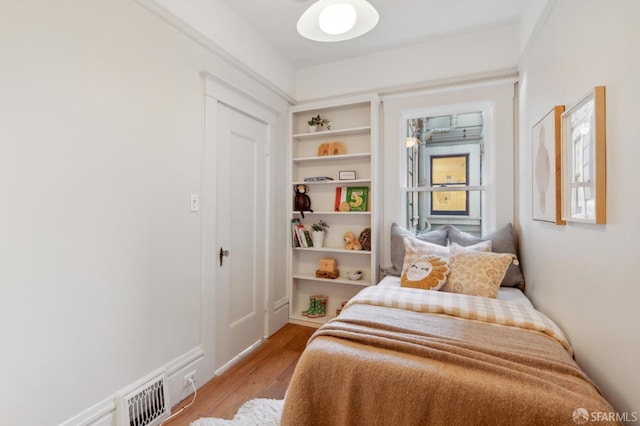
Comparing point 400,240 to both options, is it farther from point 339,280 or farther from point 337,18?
point 337,18

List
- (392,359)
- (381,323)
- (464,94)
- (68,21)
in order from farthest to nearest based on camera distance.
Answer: (464,94) → (381,323) → (68,21) → (392,359)

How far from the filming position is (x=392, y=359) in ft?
4.01

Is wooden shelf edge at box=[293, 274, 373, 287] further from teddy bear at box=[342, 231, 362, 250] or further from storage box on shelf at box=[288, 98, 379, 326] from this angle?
teddy bear at box=[342, 231, 362, 250]

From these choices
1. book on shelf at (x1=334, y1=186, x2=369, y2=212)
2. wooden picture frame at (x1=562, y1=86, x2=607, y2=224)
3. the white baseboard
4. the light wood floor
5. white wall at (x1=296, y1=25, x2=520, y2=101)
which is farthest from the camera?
book on shelf at (x1=334, y1=186, x2=369, y2=212)

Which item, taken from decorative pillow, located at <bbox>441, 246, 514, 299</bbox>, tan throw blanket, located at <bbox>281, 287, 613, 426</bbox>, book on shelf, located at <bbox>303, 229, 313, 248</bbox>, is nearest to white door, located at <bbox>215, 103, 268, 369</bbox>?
book on shelf, located at <bbox>303, 229, 313, 248</bbox>

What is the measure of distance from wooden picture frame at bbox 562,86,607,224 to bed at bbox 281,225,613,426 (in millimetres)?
597

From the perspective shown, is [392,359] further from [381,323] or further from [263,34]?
[263,34]

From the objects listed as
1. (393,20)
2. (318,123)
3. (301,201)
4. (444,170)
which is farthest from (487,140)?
(301,201)

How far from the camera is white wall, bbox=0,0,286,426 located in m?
1.22

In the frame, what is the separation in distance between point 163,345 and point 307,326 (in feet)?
Result: 5.35

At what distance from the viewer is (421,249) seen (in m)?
2.48

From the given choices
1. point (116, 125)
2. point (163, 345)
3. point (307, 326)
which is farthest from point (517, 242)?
point (116, 125)

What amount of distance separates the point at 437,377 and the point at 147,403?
1.60 metres

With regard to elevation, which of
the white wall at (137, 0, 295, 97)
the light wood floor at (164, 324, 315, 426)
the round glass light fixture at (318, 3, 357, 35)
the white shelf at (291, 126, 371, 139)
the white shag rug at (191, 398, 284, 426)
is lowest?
the light wood floor at (164, 324, 315, 426)
